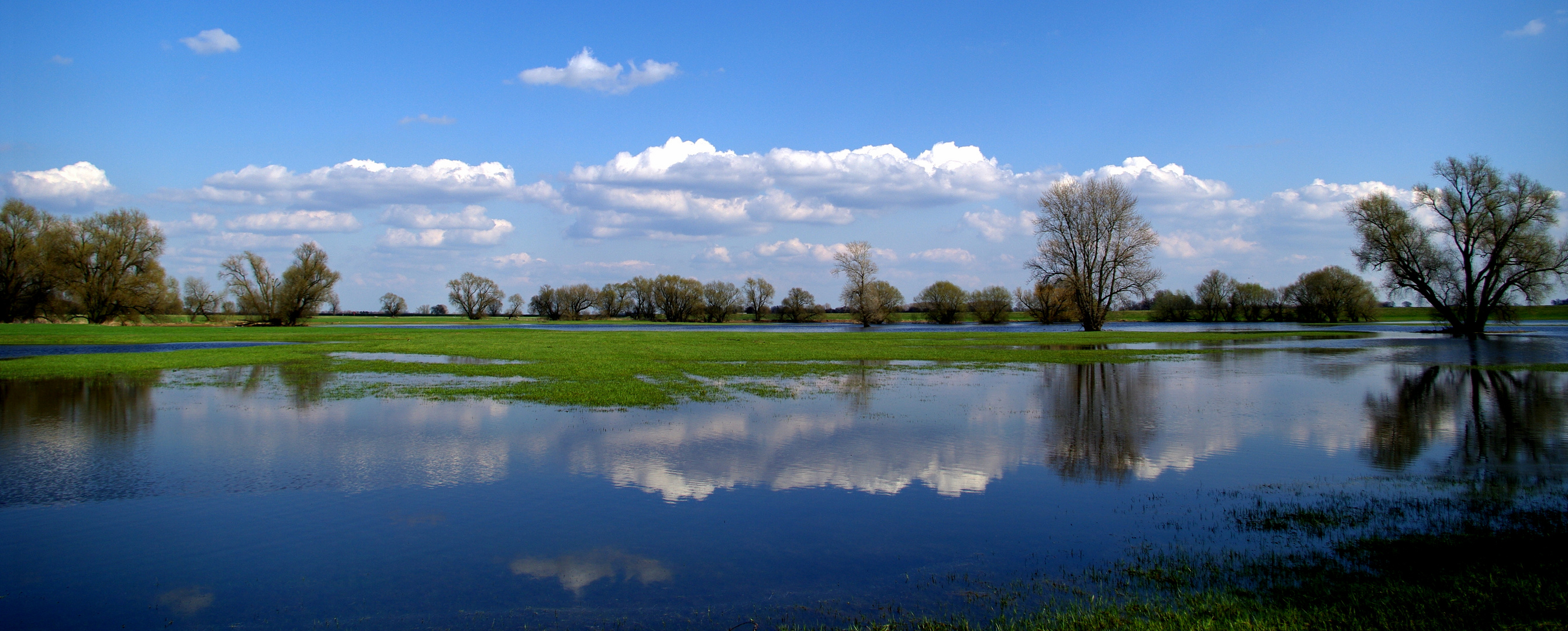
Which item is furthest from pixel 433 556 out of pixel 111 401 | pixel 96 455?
pixel 111 401

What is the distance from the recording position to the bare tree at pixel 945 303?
11038 centimetres

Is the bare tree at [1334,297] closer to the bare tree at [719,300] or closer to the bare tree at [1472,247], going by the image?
the bare tree at [1472,247]

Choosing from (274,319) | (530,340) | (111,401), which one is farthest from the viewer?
(274,319)

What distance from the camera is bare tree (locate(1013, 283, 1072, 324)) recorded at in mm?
85375

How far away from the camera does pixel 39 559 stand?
22.5 feet

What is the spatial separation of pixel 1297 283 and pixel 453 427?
390ft

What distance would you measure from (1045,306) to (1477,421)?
261 ft

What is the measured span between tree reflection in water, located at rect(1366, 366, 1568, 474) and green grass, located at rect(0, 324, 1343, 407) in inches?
465

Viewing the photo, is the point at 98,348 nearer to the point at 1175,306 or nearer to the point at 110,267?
the point at 110,267

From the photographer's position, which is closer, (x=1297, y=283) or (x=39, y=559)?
(x=39, y=559)

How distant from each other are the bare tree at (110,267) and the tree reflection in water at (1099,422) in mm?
82889

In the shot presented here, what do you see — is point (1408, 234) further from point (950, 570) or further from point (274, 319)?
point (274, 319)

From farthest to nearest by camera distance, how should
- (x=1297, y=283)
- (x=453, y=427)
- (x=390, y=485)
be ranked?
(x=1297, y=283) < (x=453, y=427) < (x=390, y=485)

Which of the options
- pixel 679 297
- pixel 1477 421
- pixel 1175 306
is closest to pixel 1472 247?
pixel 1477 421
